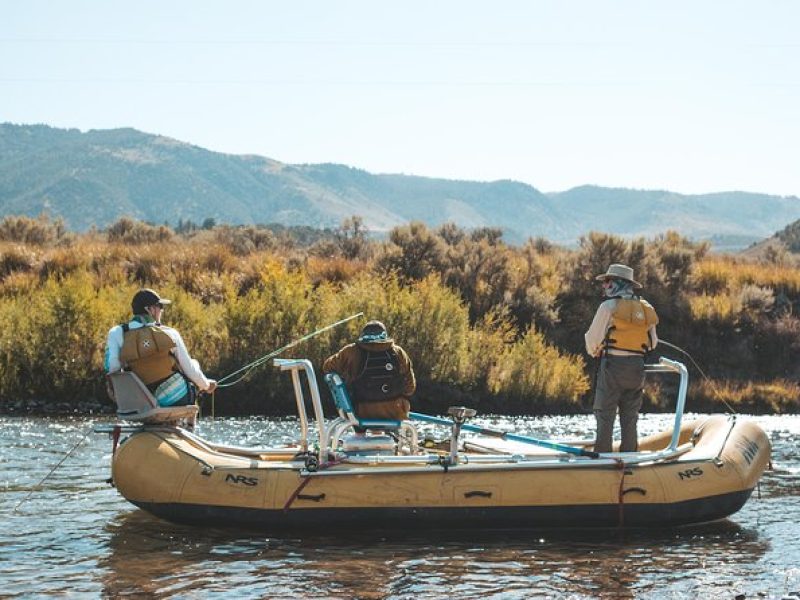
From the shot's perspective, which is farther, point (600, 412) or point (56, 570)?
point (600, 412)

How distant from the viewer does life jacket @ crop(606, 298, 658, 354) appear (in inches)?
515

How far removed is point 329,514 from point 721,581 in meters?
3.78

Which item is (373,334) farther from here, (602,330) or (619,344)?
(619,344)

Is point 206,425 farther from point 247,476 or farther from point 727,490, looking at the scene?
point 727,490

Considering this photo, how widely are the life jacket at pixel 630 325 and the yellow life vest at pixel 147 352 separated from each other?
4.55 metres

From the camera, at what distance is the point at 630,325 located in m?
13.1

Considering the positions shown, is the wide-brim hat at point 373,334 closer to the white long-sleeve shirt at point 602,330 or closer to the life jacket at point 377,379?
the life jacket at point 377,379

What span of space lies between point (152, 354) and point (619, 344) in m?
4.81

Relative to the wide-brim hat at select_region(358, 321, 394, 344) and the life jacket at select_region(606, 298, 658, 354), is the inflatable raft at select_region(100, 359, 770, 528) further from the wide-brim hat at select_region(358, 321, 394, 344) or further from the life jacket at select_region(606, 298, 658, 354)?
the life jacket at select_region(606, 298, 658, 354)

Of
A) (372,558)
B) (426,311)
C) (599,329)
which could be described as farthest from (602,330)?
(426,311)

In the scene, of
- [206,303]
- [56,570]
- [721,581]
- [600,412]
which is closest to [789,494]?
[600,412]

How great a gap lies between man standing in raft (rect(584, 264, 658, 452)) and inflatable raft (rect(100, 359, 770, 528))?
63 centimetres

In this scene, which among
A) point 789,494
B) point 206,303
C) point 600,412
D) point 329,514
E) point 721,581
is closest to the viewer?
point 721,581

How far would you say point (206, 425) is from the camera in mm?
20281
